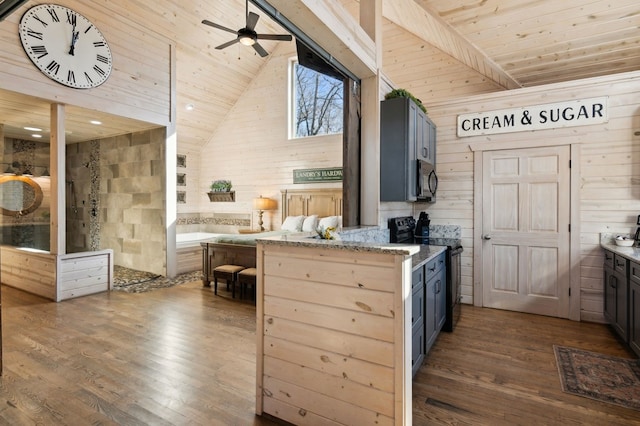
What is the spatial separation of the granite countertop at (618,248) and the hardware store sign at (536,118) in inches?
50.7

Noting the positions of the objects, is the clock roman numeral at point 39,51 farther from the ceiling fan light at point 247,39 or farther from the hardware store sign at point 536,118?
the hardware store sign at point 536,118

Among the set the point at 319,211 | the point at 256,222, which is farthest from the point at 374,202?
the point at 256,222

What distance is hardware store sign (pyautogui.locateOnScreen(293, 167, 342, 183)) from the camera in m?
6.59

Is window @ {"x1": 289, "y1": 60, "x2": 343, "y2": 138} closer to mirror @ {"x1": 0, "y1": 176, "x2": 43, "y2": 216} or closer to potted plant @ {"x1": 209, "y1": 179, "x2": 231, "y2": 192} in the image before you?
potted plant @ {"x1": 209, "y1": 179, "x2": 231, "y2": 192}

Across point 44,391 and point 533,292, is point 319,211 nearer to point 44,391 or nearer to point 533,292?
point 533,292

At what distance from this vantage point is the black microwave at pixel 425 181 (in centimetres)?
346

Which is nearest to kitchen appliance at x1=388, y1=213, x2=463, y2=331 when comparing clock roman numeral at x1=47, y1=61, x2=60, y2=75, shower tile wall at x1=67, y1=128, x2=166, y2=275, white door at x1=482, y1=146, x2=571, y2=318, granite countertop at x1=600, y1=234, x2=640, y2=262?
white door at x1=482, y1=146, x2=571, y2=318

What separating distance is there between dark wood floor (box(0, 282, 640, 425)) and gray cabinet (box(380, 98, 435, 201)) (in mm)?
1524

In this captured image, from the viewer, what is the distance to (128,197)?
620 centimetres

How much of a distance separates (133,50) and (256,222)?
13.3 feet

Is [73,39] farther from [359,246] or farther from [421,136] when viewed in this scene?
[359,246]

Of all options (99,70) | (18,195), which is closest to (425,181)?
(99,70)

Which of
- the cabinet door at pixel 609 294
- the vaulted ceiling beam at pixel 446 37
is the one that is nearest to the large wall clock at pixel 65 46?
the vaulted ceiling beam at pixel 446 37

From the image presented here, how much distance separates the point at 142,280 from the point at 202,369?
349cm
